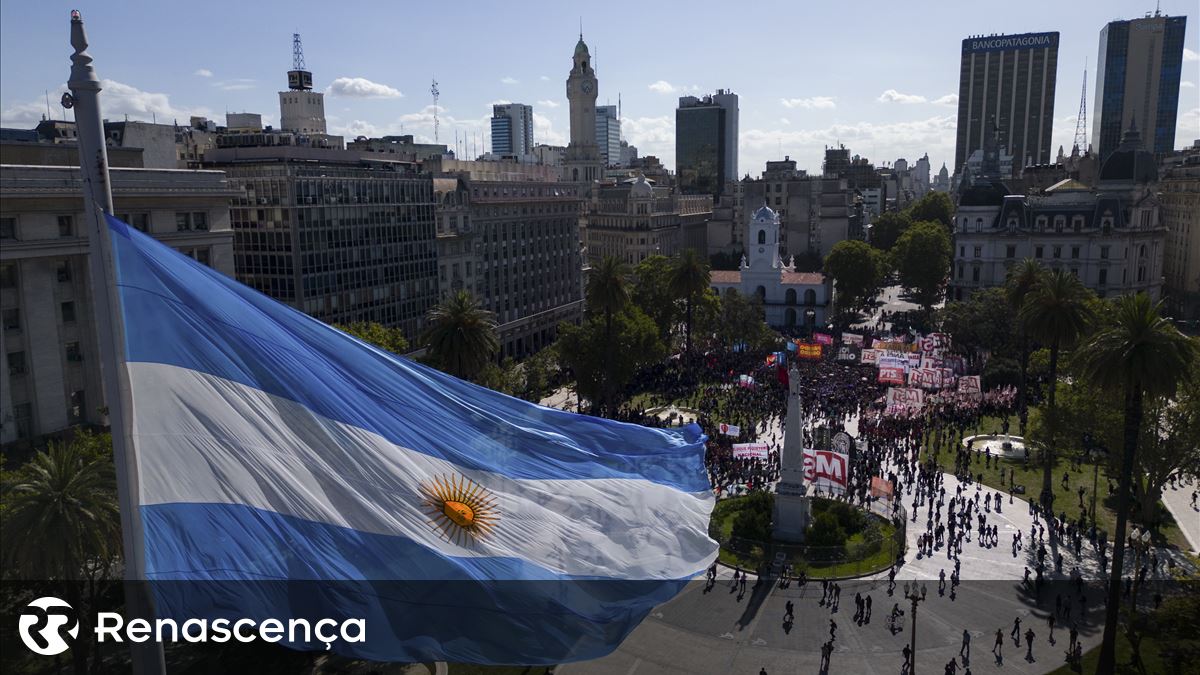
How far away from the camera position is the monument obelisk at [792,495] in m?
37.9

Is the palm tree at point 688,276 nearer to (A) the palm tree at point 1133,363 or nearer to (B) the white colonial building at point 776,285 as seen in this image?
(B) the white colonial building at point 776,285

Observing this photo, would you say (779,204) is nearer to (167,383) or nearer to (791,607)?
(791,607)

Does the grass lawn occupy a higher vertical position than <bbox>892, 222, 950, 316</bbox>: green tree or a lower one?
lower

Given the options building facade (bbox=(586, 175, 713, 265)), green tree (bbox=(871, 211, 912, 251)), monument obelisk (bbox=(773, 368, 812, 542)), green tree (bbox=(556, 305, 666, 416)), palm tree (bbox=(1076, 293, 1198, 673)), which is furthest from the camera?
green tree (bbox=(871, 211, 912, 251))

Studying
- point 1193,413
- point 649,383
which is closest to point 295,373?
point 1193,413

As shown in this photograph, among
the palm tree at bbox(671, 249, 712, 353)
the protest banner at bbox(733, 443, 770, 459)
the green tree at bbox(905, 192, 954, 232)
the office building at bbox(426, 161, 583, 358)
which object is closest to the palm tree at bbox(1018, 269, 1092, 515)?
the protest banner at bbox(733, 443, 770, 459)

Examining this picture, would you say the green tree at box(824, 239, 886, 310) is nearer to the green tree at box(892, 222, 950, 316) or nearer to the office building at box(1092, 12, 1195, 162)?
the green tree at box(892, 222, 950, 316)

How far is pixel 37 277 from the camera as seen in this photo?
111 feet

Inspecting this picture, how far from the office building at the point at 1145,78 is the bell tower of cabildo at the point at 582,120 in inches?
4363

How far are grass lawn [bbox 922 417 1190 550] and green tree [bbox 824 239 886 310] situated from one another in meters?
49.7

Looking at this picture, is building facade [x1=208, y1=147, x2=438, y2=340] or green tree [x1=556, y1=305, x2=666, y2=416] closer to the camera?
building facade [x1=208, y1=147, x2=438, y2=340]

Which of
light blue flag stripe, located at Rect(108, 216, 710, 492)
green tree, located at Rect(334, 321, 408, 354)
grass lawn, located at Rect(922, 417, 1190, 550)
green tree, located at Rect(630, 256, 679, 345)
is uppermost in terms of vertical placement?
light blue flag stripe, located at Rect(108, 216, 710, 492)

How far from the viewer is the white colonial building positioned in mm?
100688

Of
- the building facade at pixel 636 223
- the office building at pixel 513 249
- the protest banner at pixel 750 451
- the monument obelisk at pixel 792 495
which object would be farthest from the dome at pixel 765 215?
the monument obelisk at pixel 792 495
